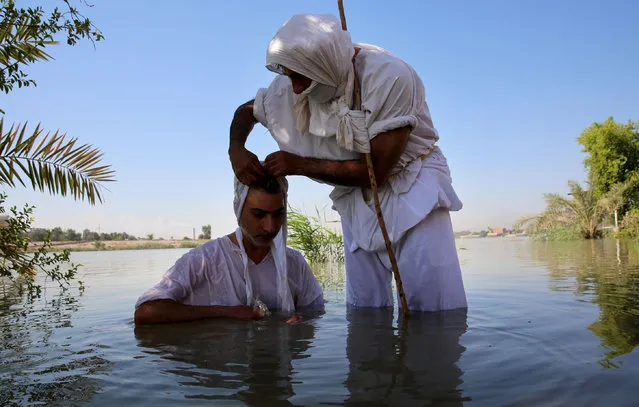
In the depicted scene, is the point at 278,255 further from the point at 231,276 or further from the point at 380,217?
the point at 380,217

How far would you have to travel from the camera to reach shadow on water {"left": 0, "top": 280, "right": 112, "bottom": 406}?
190 cm

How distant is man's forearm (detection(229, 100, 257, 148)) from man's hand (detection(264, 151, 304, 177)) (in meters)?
0.47

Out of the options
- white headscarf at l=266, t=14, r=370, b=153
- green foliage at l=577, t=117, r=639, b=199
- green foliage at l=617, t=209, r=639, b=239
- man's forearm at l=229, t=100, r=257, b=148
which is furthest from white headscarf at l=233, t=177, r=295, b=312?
green foliage at l=577, t=117, r=639, b=199

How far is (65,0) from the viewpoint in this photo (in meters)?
5.13

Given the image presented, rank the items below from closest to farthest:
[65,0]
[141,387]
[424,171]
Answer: [141,387] < [424,171] < [65,0]

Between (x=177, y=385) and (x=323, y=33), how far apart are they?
5.86 ft

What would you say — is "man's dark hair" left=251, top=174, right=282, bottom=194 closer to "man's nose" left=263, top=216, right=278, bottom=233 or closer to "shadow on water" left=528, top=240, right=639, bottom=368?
"man's nose" left=263, top=216, right=278, bottom=233

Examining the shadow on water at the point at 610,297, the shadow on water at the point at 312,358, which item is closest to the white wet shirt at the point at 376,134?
the shadow on water at the point at 312,358

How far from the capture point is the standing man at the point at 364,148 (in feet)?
8.99

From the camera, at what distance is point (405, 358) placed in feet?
7.39

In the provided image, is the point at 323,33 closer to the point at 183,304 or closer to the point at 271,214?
the point at 271,214

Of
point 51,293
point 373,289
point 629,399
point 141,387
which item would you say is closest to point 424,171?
point 373,289

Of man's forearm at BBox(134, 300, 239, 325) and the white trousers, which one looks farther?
man's forearm at BBox(134, 300, 239, 325)

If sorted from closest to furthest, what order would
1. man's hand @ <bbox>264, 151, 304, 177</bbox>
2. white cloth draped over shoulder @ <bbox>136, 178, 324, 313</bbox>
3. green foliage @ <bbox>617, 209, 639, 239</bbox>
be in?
man's hand @ <bbox>264, 151, 304, 177</bbox> → white cloth draped over shoulder @ <bbox>136, 178, 324, 313</bbox> → green foliage @ <bbox>617, 209, 639, 239</bbox>
